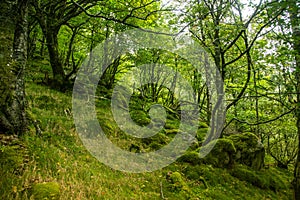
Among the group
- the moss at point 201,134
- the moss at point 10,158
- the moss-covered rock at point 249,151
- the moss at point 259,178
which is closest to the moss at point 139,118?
the moss at point 201,134

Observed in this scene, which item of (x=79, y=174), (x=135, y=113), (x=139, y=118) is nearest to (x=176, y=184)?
(x=79, y=174)

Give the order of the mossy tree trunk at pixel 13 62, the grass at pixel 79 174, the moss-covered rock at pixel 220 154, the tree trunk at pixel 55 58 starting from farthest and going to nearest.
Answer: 1. the tree trunk at pixel 55 58
2. the moss-covered rock at pixel 220 154
3. the mossy tree trunk at pixel 13 62
4. the grass at pixel 79 174

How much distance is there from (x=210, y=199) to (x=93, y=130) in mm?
4897

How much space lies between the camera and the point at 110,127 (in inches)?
389

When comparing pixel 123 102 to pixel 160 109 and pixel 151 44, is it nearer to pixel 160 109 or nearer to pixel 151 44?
pixel 160 109

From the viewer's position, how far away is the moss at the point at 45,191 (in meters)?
3.68

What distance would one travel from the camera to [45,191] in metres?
3.77

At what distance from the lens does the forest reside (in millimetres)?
4688

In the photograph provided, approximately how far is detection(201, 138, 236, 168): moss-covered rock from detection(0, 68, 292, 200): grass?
0.34 m

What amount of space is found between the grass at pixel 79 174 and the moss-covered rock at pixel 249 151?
53cm

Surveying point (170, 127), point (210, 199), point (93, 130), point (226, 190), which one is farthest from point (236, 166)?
point (93, 130)

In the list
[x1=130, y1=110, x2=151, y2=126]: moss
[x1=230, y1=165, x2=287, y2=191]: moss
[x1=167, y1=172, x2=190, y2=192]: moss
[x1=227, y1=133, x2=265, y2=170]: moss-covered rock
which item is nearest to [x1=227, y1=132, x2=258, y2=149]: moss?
[x1=227, y1=133, x2=265, y2=170]: moss-covered rock

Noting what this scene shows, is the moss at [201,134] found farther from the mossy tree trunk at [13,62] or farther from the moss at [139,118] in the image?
the mossy tree trunk at [13,62]

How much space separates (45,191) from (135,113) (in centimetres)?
1026
